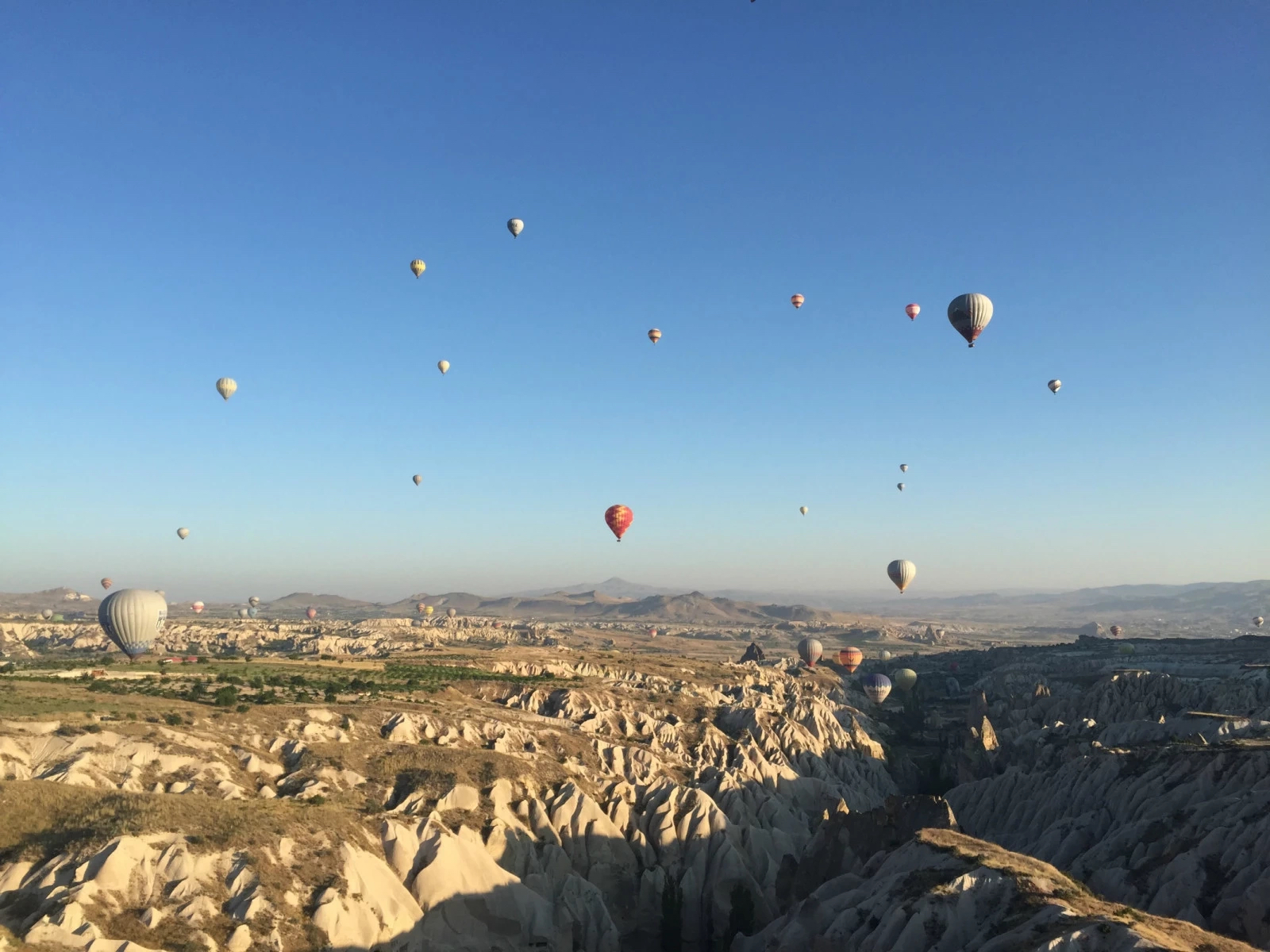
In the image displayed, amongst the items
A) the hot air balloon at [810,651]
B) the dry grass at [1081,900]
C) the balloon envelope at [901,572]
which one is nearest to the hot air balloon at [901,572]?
the balloon envelope at [901,572]

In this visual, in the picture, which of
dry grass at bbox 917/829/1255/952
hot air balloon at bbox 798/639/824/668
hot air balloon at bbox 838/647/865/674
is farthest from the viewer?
hot air balloon at bbox 798/639/824/668

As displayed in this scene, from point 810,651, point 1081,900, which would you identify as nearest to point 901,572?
point 810,651

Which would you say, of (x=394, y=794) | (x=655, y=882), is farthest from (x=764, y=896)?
(x=394, y=794)

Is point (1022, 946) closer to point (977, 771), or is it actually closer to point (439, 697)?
point (439, 697)

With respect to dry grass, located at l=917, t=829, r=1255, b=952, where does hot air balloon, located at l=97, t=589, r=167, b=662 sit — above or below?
above

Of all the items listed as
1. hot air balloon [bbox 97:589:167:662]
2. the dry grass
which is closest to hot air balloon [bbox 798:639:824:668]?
hot air balloon [bbox 97:589:167:662]

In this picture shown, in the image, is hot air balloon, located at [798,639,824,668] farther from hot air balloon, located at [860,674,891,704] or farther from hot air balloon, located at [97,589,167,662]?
hot air balloon, located at [97,589,167,662]
